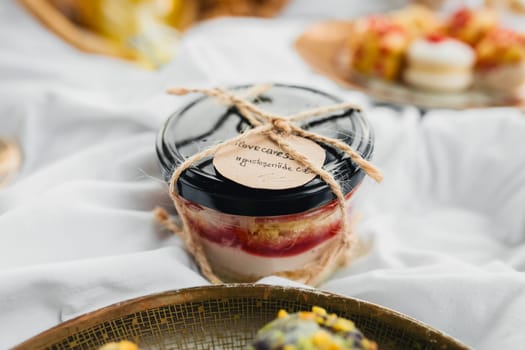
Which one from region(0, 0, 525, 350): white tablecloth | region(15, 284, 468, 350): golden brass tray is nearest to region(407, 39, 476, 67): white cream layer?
region(0, 0, 525, 350): white tablecloth

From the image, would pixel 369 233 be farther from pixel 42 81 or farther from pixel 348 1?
pixel 348 1

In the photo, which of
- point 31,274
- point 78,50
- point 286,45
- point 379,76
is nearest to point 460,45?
point 379,76

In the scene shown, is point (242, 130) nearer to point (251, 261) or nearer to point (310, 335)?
point (251, 261)

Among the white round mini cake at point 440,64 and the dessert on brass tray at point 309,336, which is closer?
the dessert on brass tray at point 309,336

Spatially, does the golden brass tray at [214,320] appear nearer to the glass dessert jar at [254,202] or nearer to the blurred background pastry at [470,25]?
the glass dessert jar at [254,202]

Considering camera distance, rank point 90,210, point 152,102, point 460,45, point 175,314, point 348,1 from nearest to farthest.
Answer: point 175,314, point 90,210, point 152,102, point 460,45, point 348,1

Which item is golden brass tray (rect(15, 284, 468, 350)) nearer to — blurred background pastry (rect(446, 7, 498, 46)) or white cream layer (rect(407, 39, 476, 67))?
white cream layer (rect(407, 39, 476, 67))

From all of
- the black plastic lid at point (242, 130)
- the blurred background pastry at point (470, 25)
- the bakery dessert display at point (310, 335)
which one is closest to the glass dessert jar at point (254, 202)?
the black plastic lid at point (242, 130)
